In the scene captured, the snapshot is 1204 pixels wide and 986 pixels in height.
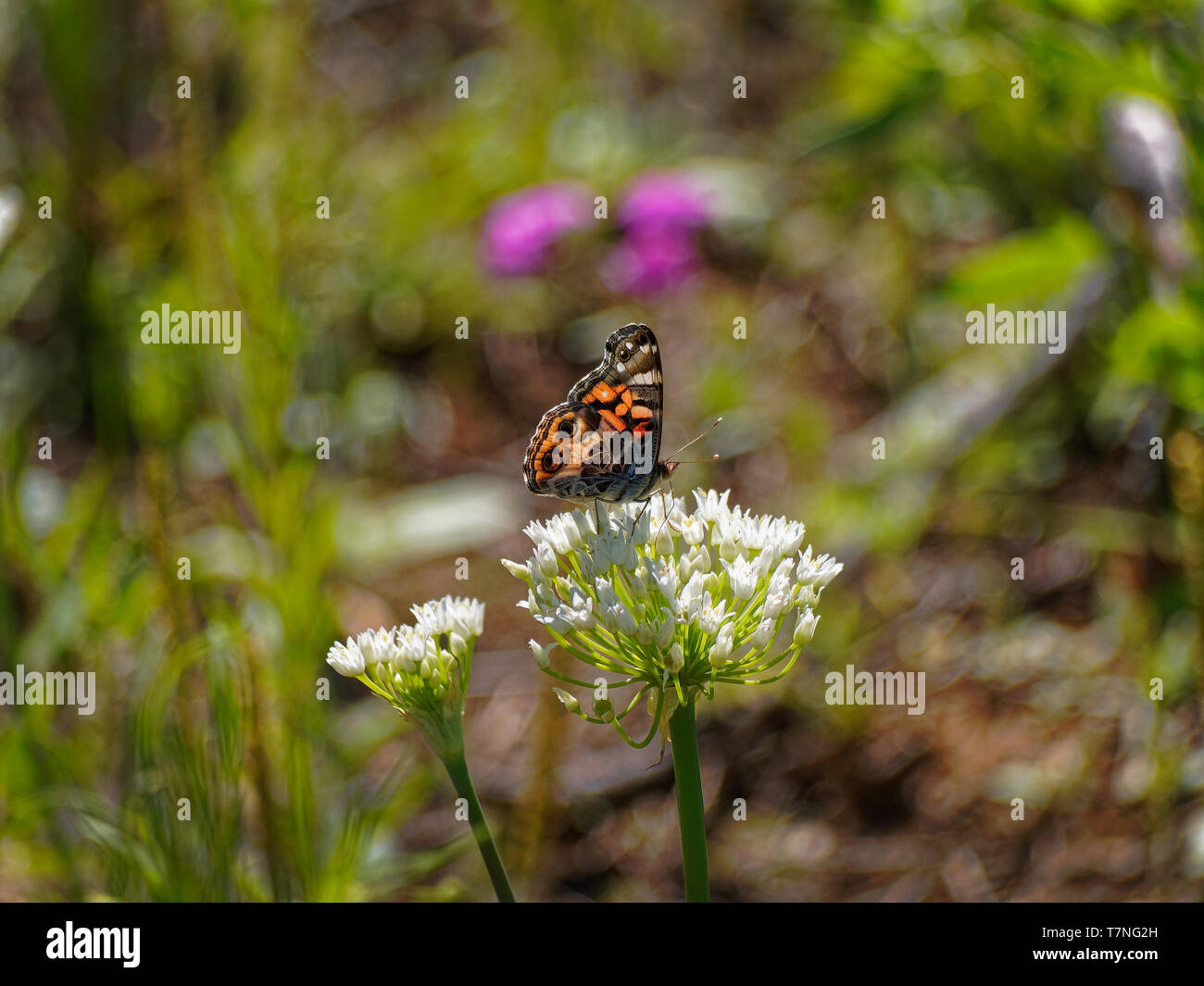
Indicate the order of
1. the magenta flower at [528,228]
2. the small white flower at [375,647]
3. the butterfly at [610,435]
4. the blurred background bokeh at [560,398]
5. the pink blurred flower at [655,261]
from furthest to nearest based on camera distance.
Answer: the magenta flower at [528,228]
the pink blurred flower at [655,261]
the blurred background bokeh at [560,398]
the butterfly at [610,435]
the small white flower at [375,647]

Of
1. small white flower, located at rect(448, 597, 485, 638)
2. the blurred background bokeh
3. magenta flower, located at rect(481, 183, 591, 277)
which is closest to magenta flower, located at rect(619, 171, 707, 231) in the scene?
the blurred background bokeh

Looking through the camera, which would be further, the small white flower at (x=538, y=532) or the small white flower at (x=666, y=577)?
the small white flower at (x=538, y=532)

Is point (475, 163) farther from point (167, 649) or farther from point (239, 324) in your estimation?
point (167, 649)

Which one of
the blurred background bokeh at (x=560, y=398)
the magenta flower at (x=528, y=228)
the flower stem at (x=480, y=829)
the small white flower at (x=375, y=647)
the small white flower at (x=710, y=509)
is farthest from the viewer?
the magenta flower at (x=528, y=228)

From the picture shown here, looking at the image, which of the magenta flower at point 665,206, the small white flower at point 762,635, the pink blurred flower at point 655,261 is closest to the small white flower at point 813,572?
the small white flower at point 762,635

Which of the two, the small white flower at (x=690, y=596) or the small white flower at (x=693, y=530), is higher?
the small white flower at (x=693, y=530)

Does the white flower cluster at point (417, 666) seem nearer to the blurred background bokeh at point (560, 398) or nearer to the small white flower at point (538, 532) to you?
the small white flower at point (538, 532)

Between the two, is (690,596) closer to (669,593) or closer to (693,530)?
(669,593)
